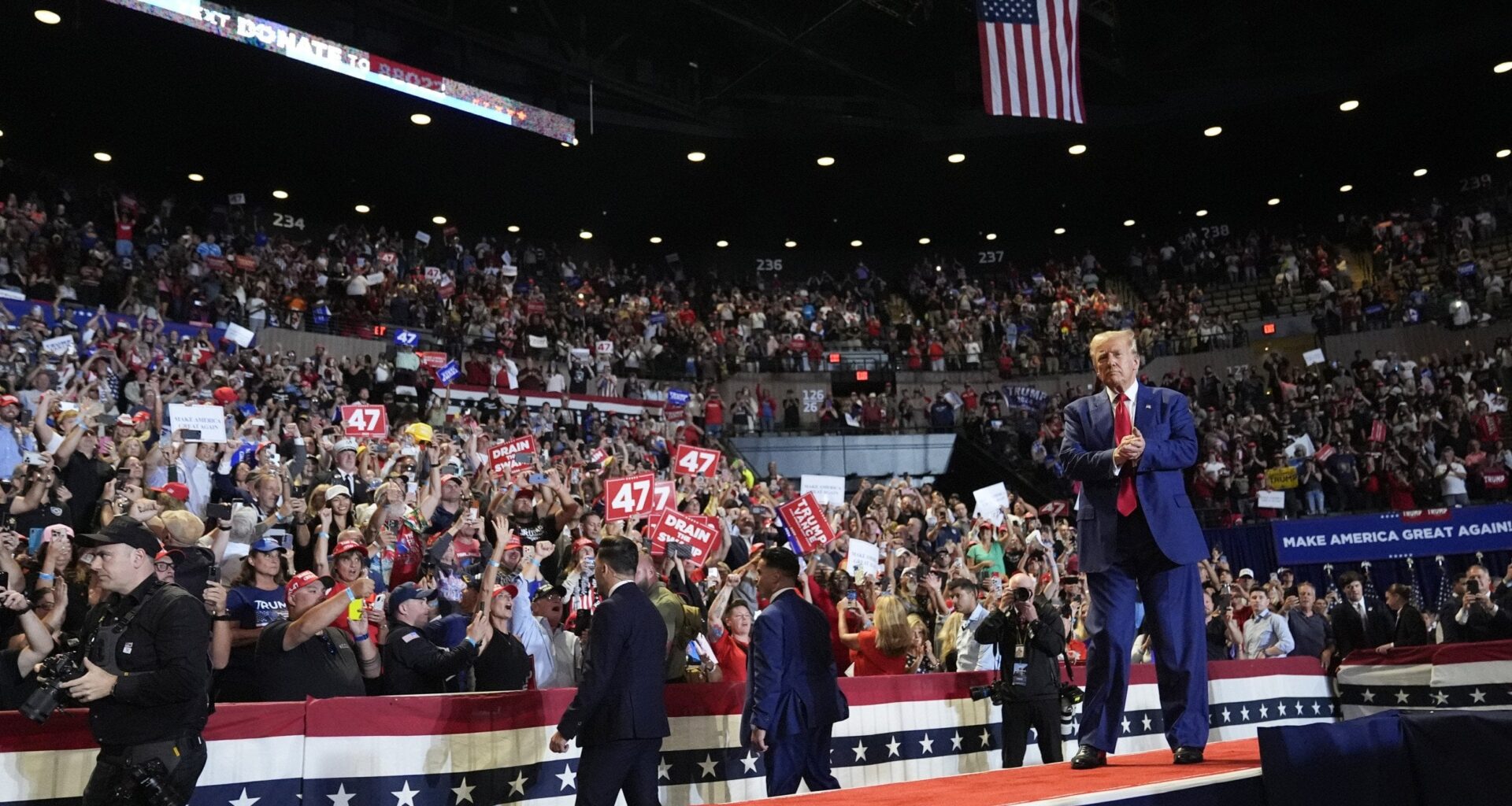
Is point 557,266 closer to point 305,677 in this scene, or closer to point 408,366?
point 408,366

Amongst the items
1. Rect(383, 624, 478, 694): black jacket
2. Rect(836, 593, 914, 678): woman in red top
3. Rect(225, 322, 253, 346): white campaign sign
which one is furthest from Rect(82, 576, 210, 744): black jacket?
Rect(225, 322, 253, 346): white campaign sign

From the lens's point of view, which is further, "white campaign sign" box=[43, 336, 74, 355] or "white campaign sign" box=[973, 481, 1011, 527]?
"white campaign sign" box=[973, 481, 1011, 527]

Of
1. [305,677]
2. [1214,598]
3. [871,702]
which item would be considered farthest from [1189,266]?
[305,677]

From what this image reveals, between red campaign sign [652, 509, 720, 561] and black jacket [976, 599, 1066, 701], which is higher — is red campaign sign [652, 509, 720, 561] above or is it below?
above

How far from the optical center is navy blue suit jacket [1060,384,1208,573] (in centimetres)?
388

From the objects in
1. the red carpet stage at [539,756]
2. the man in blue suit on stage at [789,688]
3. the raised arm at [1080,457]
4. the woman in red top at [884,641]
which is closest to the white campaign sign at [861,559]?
the woman in red top at [884,641]

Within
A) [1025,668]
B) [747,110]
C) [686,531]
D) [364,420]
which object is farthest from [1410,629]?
[747,110]

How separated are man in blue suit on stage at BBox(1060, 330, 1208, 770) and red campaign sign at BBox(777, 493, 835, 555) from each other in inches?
310

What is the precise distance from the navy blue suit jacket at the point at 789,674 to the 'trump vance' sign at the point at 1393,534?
55.7 feet

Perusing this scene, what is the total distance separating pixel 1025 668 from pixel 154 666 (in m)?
5.79

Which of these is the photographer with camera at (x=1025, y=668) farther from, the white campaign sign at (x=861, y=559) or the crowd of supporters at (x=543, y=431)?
the white campaign sign at (x=861, y=559)

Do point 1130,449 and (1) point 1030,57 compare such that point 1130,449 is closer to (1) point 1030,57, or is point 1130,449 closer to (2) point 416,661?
(2) point 416,661

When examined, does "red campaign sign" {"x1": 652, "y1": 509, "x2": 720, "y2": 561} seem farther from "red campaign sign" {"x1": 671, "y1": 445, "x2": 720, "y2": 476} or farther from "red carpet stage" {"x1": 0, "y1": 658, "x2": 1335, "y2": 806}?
"red campaign sign" {"x1": 671, "y1": 445, "x2": 720, "y2": 476}

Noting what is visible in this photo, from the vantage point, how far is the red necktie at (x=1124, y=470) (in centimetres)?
393
